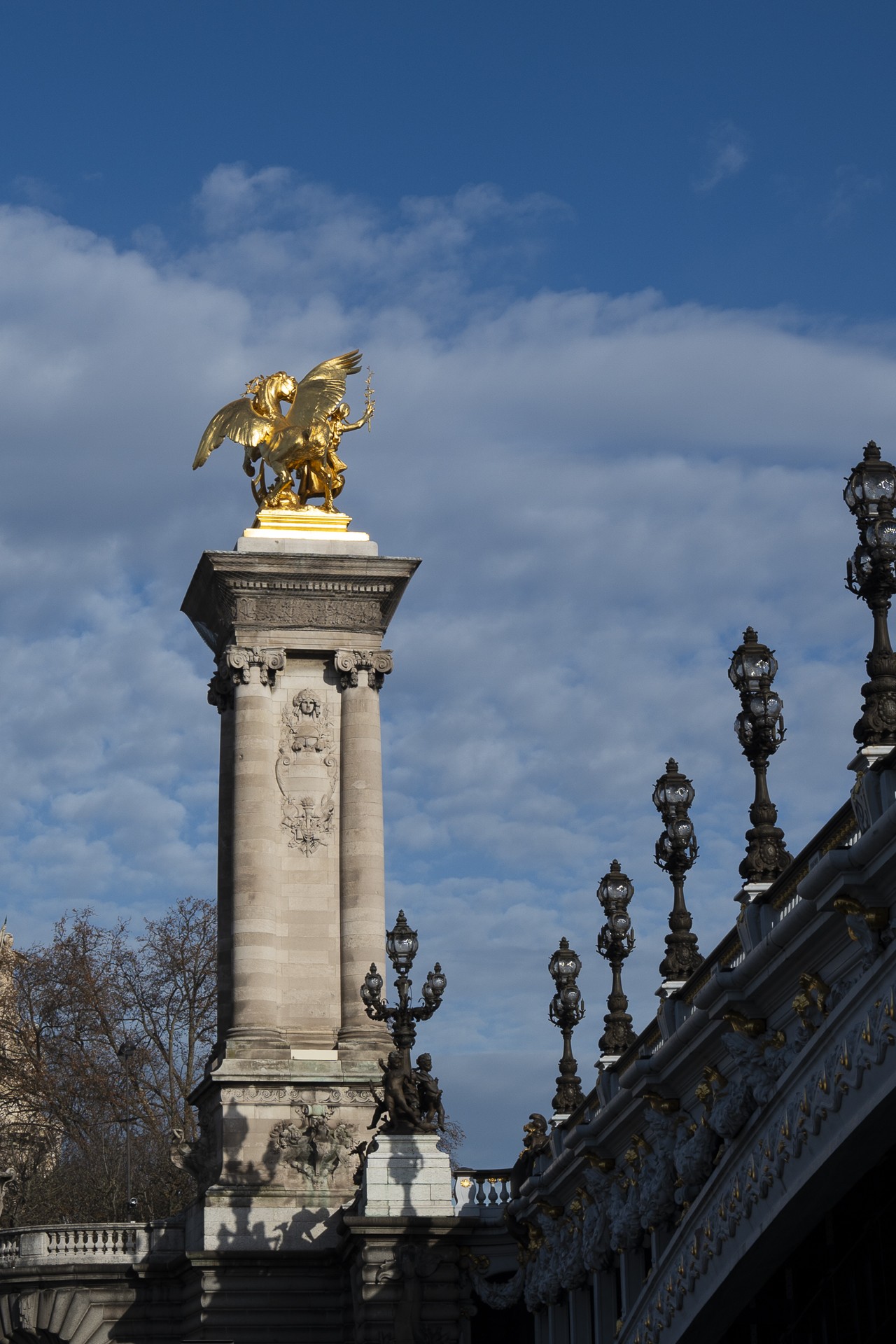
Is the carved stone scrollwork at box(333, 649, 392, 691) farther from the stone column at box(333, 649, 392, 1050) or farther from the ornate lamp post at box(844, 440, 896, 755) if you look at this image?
the ornate lamp post at box(844, 440, 896, 755)

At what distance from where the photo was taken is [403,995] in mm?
31734

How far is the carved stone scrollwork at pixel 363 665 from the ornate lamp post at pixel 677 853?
16665 mm

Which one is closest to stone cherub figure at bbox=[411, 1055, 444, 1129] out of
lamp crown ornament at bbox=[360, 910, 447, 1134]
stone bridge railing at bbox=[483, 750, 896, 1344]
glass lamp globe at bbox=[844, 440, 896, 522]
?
lamp crown ornament at bbox=[360, 910, 447, 1134]

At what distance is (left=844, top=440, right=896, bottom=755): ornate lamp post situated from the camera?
1658 centimetres

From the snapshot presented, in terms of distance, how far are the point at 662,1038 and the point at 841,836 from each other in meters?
5.71

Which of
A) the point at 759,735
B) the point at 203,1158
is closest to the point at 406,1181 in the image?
the point at 203,1158

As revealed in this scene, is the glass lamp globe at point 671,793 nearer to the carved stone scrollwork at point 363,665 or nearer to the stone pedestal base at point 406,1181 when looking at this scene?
the stone pedestal base at point 406,1181

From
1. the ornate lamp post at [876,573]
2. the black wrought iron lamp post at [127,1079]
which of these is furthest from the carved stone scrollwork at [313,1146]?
the ornate lamp post at [876,573]

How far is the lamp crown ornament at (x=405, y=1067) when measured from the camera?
1260 inches

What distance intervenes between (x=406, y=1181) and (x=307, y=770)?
853 centimetres

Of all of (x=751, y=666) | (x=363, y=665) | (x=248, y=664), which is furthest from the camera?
(x=363, y=665)

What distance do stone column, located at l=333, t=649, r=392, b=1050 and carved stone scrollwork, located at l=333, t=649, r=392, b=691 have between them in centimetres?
1

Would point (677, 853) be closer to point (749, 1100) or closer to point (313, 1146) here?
point (749, 1100)

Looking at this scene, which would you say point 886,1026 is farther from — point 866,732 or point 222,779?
point 222,779
